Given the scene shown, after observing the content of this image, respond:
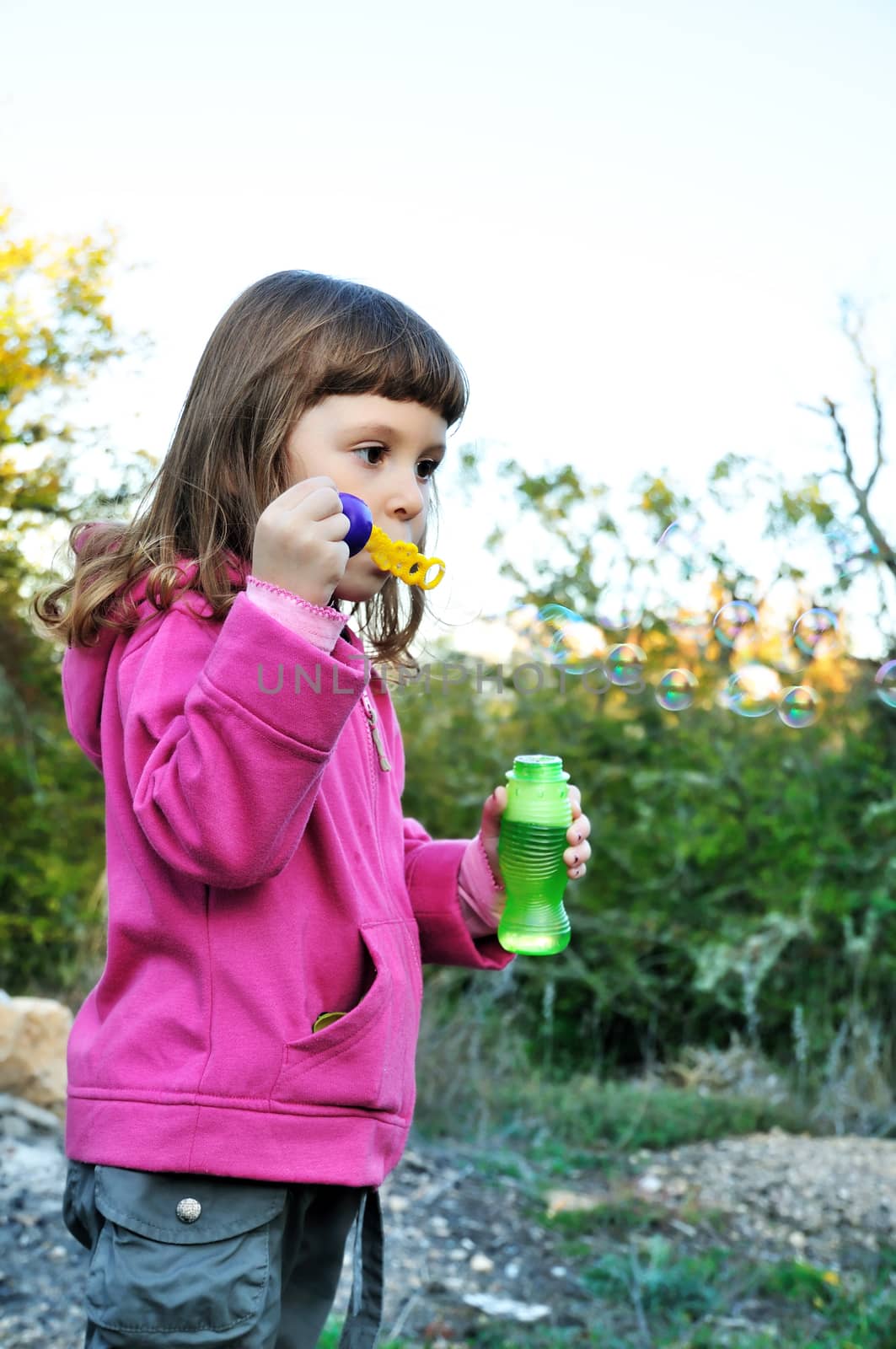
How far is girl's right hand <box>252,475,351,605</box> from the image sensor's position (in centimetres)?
126

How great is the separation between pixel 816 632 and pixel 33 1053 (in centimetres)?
311

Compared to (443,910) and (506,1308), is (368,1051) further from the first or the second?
(506,1308)

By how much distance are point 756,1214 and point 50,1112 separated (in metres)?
1.91

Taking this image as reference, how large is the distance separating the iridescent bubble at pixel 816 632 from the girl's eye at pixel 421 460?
3095 millimetres

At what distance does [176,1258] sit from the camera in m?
1.28

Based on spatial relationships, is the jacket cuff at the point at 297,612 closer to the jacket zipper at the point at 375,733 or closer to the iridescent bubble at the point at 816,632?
the jacket zipper at the point at 375,733

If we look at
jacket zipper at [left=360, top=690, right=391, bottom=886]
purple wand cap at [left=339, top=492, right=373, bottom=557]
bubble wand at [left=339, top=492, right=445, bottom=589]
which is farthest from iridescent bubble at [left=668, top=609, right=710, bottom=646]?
purple wand cap at [left=339, top=492, right=373, bottom=557]

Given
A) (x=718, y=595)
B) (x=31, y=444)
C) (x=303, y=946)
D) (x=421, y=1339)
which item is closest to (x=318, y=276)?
(x=303, y=946)

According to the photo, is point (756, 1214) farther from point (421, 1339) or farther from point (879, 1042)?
point (879, 1042)

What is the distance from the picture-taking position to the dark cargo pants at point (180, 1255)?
126 cm

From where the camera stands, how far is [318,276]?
5.37ft

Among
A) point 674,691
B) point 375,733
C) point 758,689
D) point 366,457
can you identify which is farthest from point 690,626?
point 366,457

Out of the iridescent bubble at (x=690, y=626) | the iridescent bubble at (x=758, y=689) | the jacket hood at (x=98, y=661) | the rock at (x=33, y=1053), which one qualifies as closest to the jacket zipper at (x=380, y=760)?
the jacket hood at (x=98, y=661)

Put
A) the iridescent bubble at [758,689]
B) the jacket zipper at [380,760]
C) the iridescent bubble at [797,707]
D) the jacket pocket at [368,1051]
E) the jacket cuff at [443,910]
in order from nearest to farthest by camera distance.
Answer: the jacket pocket at [368,1051] < the jacket zipper at [380,760] < the jacket cuff at [443,910] < the iridescent bubble at [797,707] < the iridescent bubble at [758,689]
